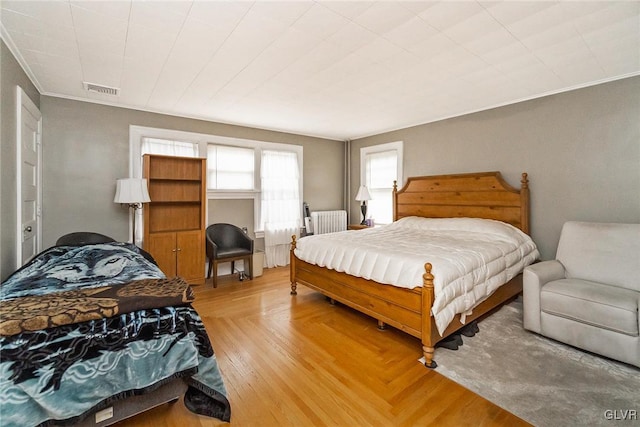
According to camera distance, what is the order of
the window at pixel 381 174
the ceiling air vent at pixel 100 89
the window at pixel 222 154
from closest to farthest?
the ceiling air vent at pixel 100 89
the window at pixel 222 154
the window at pixel 381 174

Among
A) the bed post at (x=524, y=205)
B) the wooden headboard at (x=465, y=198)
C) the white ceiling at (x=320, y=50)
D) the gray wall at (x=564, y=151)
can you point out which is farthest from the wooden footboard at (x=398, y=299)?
the white ceiling at (x=320, y=50)

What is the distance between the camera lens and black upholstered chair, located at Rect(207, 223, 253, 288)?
13.3 feet

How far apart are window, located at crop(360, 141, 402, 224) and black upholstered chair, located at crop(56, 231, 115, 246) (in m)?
4.31

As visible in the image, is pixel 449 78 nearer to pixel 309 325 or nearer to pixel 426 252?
pixel 426 252

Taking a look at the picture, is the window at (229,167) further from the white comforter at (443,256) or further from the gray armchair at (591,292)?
the gray armchair at (591,292)

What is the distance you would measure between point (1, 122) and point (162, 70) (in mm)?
1293

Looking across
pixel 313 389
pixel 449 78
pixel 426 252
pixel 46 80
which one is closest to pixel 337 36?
pixel 449 78

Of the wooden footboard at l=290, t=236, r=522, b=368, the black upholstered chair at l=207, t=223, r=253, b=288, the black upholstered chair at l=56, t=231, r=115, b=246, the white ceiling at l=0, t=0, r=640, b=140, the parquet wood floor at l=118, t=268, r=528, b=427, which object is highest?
the white ceiling at l=0, t=0, r=640, b=140

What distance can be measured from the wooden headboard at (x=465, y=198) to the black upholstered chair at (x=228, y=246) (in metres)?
2.61

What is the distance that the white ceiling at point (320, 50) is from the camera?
6.24 ft

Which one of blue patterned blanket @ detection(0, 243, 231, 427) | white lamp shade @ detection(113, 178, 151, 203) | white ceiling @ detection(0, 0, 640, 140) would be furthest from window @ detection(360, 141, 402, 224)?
blue patterned blanket @ detection(0, 243, 231, 427)

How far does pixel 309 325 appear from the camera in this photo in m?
2.84

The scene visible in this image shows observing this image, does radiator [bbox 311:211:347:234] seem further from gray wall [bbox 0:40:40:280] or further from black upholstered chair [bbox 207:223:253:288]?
gray wall [bbox 0:40:40:280]

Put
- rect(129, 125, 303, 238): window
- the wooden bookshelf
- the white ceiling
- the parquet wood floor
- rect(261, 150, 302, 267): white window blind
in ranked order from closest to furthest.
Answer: the parquet wood floor < the white ceiling < the wooden bookshelf < rect(129, 125, 303, 238): window < rect(261, 150, 302, 267): white window blind
